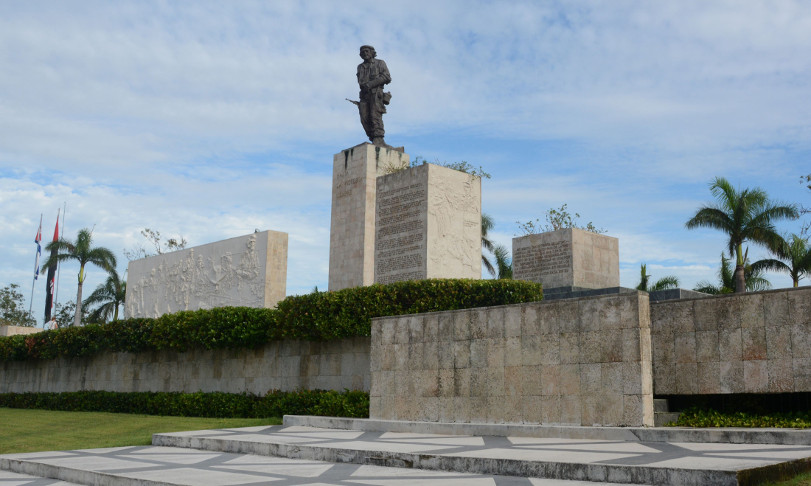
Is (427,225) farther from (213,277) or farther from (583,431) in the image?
(213,277)

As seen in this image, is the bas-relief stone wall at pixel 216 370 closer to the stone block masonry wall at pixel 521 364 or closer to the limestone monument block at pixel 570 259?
the stone block masonry wall at pixel 521 364

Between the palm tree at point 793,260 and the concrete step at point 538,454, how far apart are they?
74.2 ft

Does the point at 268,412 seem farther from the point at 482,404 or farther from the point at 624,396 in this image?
the point at 624,396

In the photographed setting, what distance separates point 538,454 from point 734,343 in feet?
11.1

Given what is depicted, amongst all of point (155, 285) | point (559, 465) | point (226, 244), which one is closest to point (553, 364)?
point (559, 465)

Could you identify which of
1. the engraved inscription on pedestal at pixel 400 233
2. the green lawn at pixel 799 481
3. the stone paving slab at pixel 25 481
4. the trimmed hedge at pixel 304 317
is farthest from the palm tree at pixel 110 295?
the green lawn at pixel 799 481

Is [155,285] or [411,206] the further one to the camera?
[155,285]

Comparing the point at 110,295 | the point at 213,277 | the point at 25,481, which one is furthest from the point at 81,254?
the point at 25,481

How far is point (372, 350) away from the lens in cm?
1145

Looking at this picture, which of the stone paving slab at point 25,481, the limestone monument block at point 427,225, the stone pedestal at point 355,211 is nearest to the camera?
the stone paving slab at point 25,481

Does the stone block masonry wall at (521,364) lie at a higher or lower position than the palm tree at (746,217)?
lower

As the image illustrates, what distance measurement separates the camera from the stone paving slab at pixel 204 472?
19.9ft

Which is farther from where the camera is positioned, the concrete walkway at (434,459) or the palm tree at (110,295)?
the palm tree at (110,295)

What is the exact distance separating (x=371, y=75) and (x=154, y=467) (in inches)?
561
